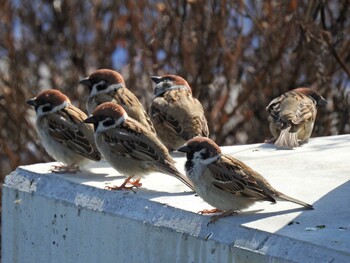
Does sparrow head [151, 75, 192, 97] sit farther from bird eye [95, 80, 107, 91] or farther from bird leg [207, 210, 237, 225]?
bird leg [207, 210, 237, 225]

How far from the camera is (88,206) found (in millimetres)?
4891

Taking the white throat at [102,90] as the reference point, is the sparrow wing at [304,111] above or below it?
below

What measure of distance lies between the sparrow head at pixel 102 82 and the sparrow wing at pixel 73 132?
17.0 inches

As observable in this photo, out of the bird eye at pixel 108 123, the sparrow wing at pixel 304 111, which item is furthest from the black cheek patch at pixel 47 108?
the sparrow wing at pixel 304 111

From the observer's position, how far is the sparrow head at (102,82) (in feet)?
20.4

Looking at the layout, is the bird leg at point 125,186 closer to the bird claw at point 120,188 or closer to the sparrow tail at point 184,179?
the bird claw at point 120,188

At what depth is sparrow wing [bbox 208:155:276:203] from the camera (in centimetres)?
443

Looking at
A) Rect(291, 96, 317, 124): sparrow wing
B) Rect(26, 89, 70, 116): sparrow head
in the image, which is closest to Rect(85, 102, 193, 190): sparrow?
Rect(26, 89, 70, 116): sparrow head

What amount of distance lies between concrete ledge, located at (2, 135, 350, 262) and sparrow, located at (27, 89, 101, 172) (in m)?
0.10

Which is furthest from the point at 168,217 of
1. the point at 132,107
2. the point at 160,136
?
the point at 160,136

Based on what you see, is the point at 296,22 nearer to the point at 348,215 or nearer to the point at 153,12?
the point at 153,12

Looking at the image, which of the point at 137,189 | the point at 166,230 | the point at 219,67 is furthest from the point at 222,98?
the point at 166,230

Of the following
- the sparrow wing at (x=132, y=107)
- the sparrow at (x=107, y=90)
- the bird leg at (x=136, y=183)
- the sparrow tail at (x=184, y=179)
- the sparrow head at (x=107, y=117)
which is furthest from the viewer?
the sparrow at (x=107, y=90)

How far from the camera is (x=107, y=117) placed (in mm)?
5289
